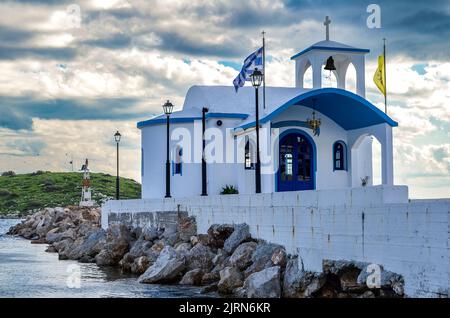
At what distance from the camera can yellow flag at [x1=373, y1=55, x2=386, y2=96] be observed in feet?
111

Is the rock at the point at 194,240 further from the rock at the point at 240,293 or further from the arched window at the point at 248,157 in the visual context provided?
the arched window at the point at 248,157

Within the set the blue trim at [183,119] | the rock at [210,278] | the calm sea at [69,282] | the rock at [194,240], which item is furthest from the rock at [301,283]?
the blue trim at [183,119]

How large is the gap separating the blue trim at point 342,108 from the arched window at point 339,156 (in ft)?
2.66

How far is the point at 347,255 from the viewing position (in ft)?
56.6

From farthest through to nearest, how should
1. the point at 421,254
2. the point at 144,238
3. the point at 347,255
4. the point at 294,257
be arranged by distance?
the point at 144,238 < the point at 294,257 < the point at 347,255 < the point at 421,254

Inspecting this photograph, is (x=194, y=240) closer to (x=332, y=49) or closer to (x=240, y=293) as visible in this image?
(x=240, y=293)

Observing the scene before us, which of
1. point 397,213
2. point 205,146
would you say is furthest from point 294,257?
point 205,146

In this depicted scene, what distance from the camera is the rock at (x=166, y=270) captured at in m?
22.7

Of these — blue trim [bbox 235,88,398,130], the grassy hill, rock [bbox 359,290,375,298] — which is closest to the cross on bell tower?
blue trim [bbox 235,88,398,130]

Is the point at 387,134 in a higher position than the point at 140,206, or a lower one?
higher

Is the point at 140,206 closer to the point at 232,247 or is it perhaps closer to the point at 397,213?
the point at 232,247

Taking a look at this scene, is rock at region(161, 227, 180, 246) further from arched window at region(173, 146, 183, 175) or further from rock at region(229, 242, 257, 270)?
rock at region(229, 242, 257, 270)

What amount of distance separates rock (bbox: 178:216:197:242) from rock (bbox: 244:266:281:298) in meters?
8.80
